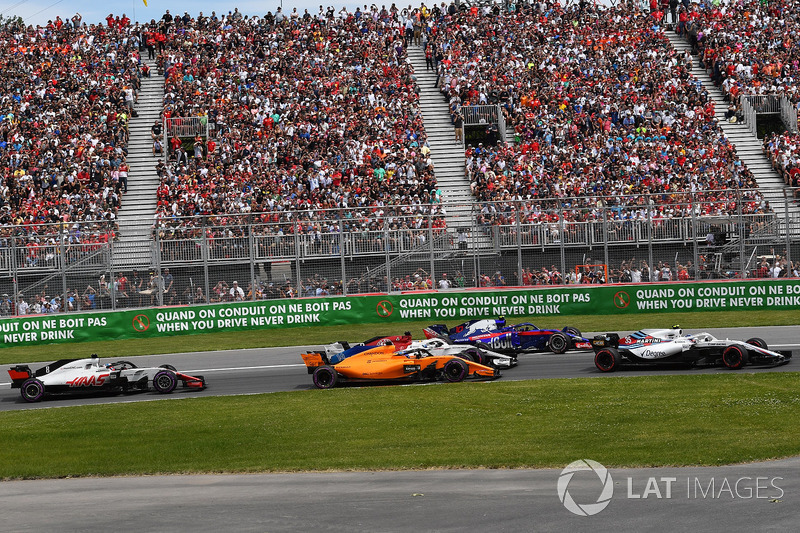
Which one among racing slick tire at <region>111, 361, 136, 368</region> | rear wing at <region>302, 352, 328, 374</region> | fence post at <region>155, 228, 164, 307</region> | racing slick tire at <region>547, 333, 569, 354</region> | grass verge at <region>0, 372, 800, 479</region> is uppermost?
fence post at <region>155, 228, 164, 307</region>

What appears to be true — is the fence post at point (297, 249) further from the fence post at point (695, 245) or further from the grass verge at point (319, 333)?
the fence post at point (695, 245)

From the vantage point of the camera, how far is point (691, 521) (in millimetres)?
10414

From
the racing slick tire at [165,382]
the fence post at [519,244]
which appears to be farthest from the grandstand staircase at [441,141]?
the racing slick tire at [165,382]

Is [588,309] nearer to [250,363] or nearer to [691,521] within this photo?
[250,363]

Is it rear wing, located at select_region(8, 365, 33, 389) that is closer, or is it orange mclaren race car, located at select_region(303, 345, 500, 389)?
orange mclaren race car, located at select_region(303, 345, 500, 389)

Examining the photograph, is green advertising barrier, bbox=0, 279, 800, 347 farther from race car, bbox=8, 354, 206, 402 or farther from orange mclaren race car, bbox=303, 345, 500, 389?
orange mclaren race car, bbox=303, 345, 500, 389

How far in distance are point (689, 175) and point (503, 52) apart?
12.0m

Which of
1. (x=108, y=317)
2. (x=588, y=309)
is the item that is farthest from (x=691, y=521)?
(x=108, y=317)

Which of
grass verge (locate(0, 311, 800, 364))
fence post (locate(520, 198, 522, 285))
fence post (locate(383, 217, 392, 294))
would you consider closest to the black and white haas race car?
grass verge (locate(0, 311, 800, 364))

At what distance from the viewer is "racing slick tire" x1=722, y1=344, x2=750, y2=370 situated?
19812 millimetres

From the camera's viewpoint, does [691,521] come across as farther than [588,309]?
No

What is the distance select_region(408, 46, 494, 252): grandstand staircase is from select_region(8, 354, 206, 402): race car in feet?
49.3

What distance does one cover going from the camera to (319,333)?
1166 inches

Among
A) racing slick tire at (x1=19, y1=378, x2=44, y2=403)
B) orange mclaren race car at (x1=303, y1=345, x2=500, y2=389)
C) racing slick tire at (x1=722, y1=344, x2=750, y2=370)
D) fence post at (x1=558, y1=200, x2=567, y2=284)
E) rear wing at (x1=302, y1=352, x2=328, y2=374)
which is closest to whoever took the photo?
racing slick tire at (x1=722, y1=344, x2=750, y2=370)
